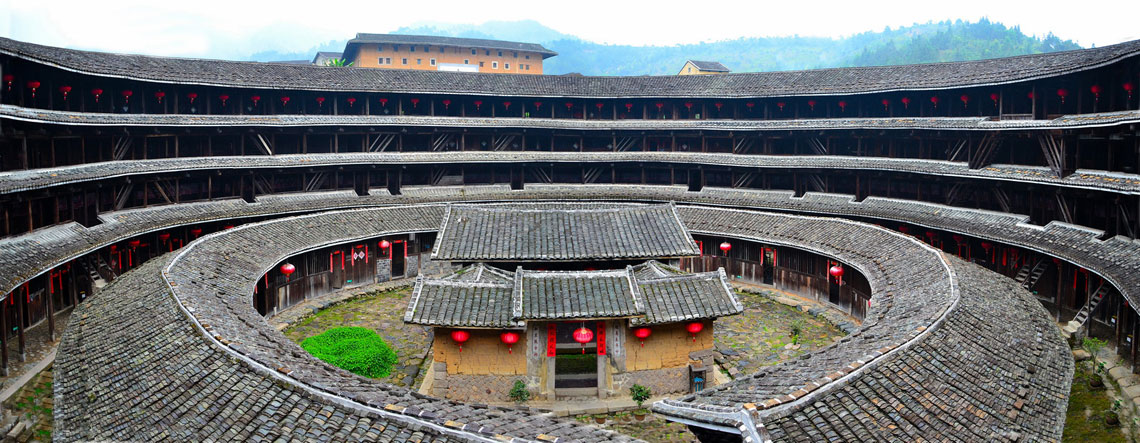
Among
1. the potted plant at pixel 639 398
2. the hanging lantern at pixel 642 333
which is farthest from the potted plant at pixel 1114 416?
the hanging lantern at pixel 642 333

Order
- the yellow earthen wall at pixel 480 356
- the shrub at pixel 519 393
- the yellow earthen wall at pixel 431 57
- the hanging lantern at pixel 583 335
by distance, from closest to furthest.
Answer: the hanging lantern at pixel 583 335 → the shrub at pixel 519 393 → the yellow earthen wall at pixel 480 356 → the yellow earthen wall at pixel 431 57

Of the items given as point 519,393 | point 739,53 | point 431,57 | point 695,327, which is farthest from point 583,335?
point 739,53

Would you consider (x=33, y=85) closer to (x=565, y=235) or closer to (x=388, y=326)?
(x=388, y=326)

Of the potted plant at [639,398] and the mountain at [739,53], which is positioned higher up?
the mountain at [739,53]

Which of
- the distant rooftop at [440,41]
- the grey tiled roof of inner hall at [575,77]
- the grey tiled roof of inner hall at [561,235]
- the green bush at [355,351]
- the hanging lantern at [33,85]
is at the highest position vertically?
the distant rooftop at [440,41]

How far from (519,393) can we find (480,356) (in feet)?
4.92

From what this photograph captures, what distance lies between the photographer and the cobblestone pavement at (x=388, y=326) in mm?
26378

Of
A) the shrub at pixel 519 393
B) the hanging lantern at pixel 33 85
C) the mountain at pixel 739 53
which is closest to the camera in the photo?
the shrub at pixel 519 393

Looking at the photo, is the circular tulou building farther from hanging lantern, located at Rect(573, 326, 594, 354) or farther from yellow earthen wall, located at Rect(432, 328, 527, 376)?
hanging lantern, located at Rect(573, 326, 594, 354)

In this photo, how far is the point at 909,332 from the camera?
17.0 m

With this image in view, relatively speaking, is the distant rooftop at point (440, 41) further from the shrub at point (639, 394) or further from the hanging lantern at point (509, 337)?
the shrub at point (639, 394)

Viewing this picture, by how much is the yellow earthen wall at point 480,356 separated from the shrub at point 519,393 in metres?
0.42

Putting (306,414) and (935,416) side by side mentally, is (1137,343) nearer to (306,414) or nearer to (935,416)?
(935,416)

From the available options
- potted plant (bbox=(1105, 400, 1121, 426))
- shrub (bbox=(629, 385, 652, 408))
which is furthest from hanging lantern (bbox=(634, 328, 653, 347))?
potted plant (bbox=(1105, 400, 1121, 426))
